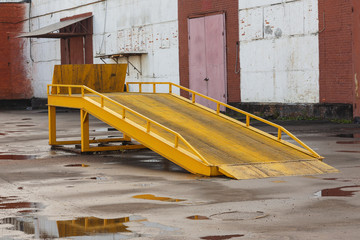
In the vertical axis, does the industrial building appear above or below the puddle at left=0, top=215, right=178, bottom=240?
above

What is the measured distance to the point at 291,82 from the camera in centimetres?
2353

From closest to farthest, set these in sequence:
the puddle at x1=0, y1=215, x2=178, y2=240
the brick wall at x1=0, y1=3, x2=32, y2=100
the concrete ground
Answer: the puddle at x1=0, y1=215, x2=178, y2=240 → the concrete ground → the brick wall at x1=0, y1=3, x2=32, y2=100

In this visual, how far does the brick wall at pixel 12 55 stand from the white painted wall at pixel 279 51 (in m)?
20.9

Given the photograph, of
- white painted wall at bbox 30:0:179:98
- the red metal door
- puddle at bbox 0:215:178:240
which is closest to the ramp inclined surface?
puddle at bbox 0:215:178:240

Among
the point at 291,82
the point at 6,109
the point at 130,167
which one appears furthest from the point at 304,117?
the point at 6,109

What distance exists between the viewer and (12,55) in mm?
43156

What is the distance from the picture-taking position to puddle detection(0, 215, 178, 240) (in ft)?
23.3

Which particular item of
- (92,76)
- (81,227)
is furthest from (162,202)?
(92,76)

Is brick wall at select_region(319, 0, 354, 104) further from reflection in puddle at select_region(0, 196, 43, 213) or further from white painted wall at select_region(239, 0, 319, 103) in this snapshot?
reflection in puddle at select_region(0, 196, 43, 213)

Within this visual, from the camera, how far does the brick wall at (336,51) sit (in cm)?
2134

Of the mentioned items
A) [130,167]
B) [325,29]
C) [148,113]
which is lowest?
[130,167]

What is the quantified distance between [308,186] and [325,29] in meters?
12.8

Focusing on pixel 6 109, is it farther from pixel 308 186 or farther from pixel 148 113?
pixel 308 186

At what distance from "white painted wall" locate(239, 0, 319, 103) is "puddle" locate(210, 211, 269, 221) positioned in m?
14.9
